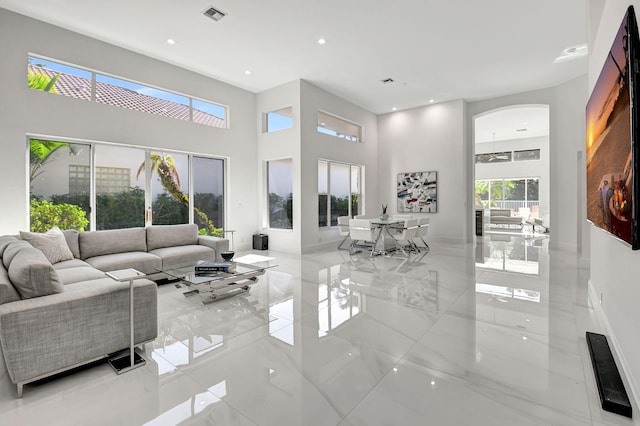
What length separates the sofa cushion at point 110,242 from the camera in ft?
14.9

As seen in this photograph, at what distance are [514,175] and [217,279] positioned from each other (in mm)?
14681

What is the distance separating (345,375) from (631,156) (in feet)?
7.33

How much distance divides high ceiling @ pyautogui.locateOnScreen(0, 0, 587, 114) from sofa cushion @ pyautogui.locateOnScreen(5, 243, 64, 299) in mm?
3857

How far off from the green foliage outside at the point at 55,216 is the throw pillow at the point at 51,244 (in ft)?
3.07

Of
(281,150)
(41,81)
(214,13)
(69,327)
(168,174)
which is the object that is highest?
(214,13)

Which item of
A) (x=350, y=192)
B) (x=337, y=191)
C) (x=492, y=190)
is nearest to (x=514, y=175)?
(x=492, y=190)

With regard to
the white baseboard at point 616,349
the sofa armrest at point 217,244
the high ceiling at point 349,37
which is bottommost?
the white baseboard at point 616,349

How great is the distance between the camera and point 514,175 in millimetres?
13961

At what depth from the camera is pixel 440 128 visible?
8859 mm

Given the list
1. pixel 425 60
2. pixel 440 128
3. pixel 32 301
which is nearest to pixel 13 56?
pixel 32 301

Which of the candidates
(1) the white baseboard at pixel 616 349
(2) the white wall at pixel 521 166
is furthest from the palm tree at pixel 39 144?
(2) the white wall at pixel 521 166

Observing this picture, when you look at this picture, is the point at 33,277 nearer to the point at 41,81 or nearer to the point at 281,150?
the point at 41,81

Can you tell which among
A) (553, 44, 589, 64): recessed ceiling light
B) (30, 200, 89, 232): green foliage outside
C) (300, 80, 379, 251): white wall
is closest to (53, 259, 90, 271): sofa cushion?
(30, 200, 89, 232): green foliage outside

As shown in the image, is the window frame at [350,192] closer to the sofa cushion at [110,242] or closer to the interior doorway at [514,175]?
the sofa cushion at [110,242]
